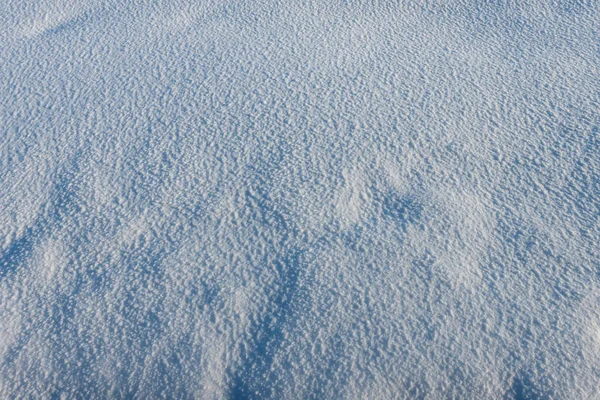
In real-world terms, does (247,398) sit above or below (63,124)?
below

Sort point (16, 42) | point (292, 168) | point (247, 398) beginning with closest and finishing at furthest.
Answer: point (247, 398), point (292, 168), point (16, 42)

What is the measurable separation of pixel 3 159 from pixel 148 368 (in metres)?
0.35

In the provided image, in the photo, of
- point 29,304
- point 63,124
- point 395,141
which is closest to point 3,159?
point 63,124

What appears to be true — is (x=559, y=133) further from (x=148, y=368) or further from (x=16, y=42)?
(x=16, y=42)

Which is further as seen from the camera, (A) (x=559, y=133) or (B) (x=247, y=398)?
(A) (x=559, y=133)

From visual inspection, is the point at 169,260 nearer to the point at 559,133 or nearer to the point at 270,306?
the point at 270,306

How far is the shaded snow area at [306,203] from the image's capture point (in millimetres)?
453

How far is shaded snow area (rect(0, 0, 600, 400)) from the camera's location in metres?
0.45

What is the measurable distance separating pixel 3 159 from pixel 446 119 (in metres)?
0.53

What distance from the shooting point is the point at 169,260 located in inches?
20.7

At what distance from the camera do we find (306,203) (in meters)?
0.56

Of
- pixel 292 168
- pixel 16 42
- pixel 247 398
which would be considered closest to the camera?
pixel 247 398

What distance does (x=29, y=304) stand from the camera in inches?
19.8

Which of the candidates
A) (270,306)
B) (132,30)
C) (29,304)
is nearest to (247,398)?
(270,306)
